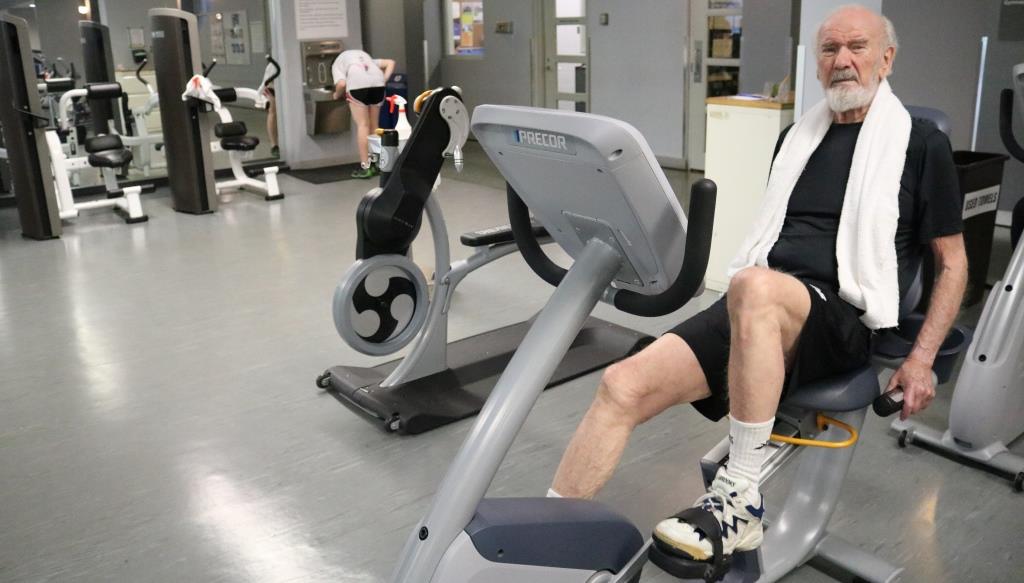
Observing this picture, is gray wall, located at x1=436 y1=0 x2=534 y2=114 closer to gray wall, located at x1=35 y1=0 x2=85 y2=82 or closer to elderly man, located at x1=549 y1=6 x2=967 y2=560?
gray wall, located at x1=35 y1=0 x2=85 y2=82

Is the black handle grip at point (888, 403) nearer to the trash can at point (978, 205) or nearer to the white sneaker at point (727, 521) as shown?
the white sneaker at point (727, 521)

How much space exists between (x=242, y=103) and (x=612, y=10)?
142 inches

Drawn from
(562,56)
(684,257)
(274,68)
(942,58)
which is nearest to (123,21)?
(274,68)

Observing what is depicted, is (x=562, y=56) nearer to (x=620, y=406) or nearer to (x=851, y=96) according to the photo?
(x=851, y=96)

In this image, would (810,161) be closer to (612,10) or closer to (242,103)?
(612,10)

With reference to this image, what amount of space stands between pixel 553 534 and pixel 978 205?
10.3 feet

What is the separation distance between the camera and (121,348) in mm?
4078

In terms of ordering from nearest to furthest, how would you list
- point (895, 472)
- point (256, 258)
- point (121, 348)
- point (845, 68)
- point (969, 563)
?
point (845, 68)
point (969, 563)
point (895, 472)
point (121, 348)
point (256, 258)

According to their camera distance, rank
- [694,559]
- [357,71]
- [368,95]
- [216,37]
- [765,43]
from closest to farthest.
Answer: [694,559]
[765,43]
[357,71]
[368,95]
[216,37]

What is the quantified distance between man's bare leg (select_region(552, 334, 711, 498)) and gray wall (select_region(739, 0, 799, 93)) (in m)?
5.56

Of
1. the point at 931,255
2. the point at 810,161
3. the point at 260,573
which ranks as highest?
the point at 810,161

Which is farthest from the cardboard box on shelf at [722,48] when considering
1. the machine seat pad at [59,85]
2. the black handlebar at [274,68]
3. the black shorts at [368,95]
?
the machine seat pad at [59,85]

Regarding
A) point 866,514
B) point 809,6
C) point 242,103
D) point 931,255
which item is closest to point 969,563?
point 866,514

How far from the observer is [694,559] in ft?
5.74
